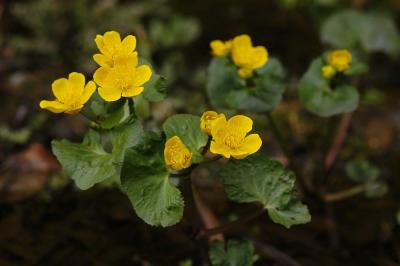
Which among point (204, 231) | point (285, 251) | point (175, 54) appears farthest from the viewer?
point (175, 54)

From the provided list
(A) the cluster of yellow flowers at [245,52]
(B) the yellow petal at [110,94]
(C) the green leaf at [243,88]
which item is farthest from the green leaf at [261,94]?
(B) the yellow petal at [110,94]

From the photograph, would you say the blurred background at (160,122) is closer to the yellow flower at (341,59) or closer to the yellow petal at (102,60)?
the yellow petal at (102,60)

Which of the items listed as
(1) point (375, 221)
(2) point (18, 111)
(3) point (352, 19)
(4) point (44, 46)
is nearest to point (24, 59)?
(4) point (44, 46)

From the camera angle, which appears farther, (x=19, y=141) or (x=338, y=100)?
(x=19, y=141)

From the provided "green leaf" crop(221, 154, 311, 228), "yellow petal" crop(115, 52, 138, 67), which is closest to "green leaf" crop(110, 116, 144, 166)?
"yellow petal" crop(115, 52, 138, 67)

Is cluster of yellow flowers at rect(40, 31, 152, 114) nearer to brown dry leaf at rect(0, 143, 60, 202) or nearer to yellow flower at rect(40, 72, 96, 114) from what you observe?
yellow flower at rect(40, 72, 96, 114)

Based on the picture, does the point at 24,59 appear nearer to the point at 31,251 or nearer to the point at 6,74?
the point at 6,74
